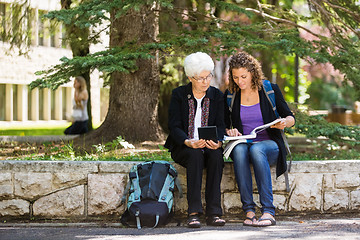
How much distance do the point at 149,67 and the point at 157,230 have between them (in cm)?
407

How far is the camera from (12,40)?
12.4 meters

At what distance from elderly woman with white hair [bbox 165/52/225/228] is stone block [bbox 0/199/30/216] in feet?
5.15

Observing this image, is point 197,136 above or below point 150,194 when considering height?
above

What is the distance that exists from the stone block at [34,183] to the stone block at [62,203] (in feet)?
0.26

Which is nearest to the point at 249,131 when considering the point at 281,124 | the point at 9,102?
the point at 281,124

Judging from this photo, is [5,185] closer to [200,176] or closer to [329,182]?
[200,176]

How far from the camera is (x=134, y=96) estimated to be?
354 inches

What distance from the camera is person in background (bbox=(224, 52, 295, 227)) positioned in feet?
18.4

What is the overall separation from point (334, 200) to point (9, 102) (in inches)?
995

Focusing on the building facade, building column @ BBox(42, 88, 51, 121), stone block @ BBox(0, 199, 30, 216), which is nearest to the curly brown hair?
stone block @ BBox(0, 199, 30, 216)

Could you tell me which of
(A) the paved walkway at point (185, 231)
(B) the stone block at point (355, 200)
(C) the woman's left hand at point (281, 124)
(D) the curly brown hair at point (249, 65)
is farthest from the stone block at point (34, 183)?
(B) the stone block at point (355, 200)

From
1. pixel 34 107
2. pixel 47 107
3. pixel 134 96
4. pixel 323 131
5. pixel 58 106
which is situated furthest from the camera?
pixel 58 106

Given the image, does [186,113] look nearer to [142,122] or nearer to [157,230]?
[157,230]

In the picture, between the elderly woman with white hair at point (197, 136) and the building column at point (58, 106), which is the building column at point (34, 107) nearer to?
the building column at point (58, 106)
